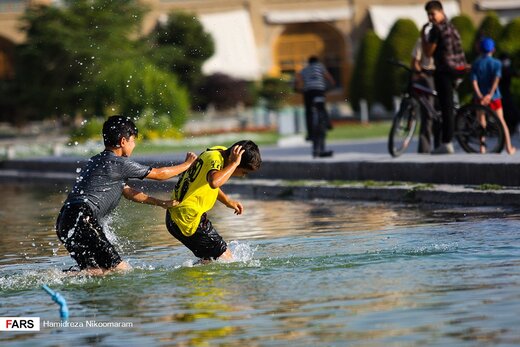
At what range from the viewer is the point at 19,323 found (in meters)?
8.09

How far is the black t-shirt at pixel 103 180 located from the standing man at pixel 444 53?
7.48 metres

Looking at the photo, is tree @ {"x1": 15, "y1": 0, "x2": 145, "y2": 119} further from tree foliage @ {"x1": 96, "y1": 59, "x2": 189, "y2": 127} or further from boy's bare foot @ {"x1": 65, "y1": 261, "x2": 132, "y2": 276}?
boy's bare foot @ {"x1": 65, "y1": 261, "x2": 132, "y2": 276}

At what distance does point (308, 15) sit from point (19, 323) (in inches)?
2254

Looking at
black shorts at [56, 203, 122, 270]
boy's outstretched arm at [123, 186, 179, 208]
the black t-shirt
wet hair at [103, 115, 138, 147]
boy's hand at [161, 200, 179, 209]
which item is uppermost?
wet hair at [103, 115, 138, 147]

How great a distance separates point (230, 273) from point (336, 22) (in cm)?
5638

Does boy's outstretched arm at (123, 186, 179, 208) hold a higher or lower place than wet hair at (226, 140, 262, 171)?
lower

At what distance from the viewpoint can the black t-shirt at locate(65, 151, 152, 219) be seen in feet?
33.0

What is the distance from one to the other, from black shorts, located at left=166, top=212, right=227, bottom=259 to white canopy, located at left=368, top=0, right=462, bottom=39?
54.4 meters

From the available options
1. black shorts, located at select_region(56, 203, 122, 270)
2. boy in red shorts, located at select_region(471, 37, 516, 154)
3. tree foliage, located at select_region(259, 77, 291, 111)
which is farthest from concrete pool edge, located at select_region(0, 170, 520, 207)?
tree foliage, located at select_region(259, 77, 291, 111)

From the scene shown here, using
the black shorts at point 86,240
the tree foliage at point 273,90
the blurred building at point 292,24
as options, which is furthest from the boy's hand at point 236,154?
the blurred building at point 292,24

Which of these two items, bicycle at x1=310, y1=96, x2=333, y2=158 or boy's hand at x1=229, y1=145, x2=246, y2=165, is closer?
boy's hand at x1=229, y1=145, x2=246, y2=165

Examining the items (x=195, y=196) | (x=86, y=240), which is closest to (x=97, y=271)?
(x=86, y=240)

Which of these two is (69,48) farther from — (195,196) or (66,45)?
(195,196)

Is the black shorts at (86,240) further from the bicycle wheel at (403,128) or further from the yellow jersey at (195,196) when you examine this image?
the bicycle wheel at (403,128)
